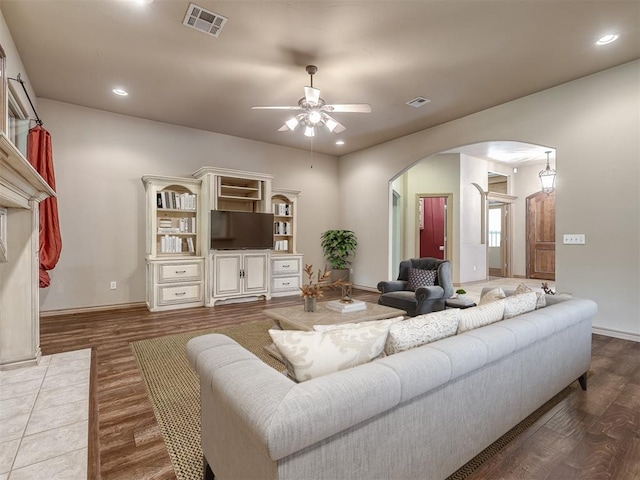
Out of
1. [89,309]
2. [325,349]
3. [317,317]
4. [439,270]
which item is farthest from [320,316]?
[89,309]

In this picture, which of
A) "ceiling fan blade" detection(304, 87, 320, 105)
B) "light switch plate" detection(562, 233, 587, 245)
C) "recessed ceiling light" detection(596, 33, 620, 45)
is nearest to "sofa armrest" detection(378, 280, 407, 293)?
"light switch plate" detection(562, 233, 587, 245)

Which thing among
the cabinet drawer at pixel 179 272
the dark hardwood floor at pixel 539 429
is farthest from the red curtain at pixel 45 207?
the cabinet drawer at pixel 179 272

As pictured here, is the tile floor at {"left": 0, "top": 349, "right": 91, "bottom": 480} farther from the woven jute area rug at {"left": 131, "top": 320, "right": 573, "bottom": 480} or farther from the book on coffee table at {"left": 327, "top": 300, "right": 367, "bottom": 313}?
the book on coffee table at {"left": 327, "top": 300, "right": 367, "bottom": 313}

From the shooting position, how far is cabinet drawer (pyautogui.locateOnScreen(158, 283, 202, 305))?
16.0ft

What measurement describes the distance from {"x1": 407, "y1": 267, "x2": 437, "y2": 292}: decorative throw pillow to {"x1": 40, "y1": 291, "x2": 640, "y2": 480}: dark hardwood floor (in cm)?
180

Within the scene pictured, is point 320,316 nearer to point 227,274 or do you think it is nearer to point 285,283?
point 227,274

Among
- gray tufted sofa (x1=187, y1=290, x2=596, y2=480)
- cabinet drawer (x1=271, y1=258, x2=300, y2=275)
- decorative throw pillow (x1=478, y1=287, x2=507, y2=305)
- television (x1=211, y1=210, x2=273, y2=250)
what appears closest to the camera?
gray tufted sofa (x1=187, y1=290, x2=596, y2=480)

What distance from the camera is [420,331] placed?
60.4 inches

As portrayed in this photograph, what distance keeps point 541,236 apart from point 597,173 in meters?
5.19

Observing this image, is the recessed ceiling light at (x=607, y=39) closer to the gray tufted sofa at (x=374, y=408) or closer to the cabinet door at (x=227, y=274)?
the gray tufted sofa at (x=374, y=408)

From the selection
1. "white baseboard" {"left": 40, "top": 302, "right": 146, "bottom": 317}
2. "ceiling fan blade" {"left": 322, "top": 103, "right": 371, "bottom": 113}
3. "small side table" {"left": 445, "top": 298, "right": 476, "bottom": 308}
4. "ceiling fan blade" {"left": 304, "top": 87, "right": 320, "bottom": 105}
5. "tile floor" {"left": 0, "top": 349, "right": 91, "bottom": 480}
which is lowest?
"tile floor" {"left": 0, "top": 349, "right": 91, "bottom": 480}

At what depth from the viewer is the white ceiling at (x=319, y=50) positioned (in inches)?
108

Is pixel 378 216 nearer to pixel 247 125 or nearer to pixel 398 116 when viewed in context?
pixel 398 116

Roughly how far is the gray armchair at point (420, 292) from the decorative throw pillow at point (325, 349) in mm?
2813
